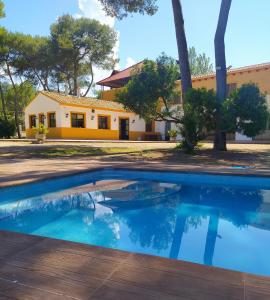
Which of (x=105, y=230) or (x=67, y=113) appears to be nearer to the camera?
(x=105, y=230)

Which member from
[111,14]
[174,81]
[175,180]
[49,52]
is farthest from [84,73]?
[175,180]

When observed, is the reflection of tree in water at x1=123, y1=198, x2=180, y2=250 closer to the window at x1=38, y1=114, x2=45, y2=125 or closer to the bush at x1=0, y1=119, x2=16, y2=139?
the window at x1=38, y1=114, x2=45, y2=125

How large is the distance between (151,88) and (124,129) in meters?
15.2

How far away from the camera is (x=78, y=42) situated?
30812 mm

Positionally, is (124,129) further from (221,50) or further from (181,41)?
(221,50)

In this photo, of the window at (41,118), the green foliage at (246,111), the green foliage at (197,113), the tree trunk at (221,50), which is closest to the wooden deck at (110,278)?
the green foliage at (246,111)

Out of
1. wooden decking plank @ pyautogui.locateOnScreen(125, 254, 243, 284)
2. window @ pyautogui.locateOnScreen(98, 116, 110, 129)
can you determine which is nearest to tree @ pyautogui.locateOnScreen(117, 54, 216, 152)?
wooden decking plank @ pyautogui.locateOnScreen(125, 254, 243, 284)

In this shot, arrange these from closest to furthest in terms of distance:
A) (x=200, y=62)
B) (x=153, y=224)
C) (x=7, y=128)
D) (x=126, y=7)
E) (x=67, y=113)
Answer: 1. (x=153, y=224)
2. (x=126, y=7)
3. (x=67, y=113)
4. (x=7, y=128)
5. (x=200, y=62)

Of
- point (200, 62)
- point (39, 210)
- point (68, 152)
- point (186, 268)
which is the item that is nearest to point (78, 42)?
point (68, 152)

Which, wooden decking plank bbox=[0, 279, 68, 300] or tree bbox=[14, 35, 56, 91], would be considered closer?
wooden decking plank bbox=[0, 279, 68, 300]

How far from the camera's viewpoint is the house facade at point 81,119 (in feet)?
76.8

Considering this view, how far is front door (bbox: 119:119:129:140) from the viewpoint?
27969mm

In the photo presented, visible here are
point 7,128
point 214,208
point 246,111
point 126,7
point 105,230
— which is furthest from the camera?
point 7,128

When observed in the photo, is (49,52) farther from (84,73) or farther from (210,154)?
(210,154)
